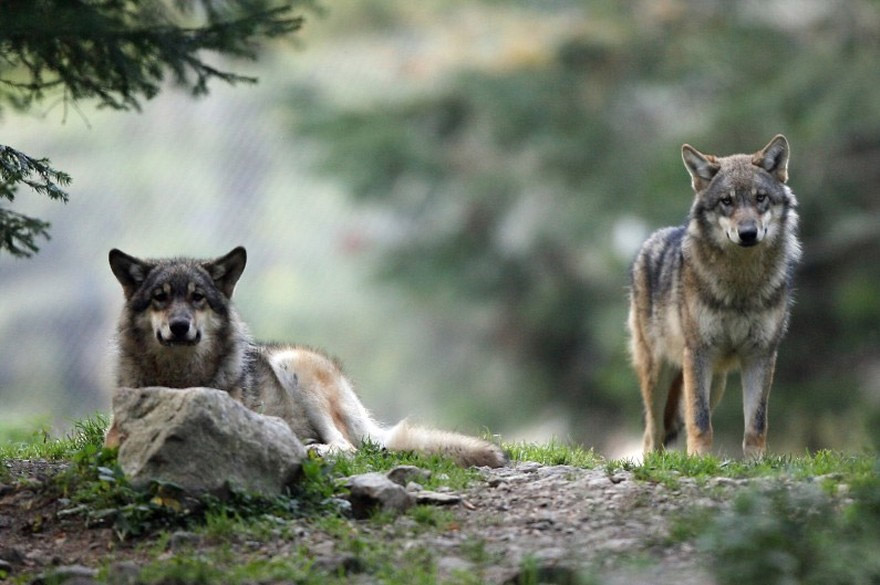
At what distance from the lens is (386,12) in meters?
27.4

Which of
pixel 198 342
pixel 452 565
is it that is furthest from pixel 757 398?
pixel 452 565

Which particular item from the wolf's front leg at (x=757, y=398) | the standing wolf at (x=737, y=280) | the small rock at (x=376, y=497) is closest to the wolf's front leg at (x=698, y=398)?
the standing wolf at (x=737, y=280)

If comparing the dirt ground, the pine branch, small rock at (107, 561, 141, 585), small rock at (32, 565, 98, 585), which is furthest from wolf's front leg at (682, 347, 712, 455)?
small rock at (32, 565, 98, 585)

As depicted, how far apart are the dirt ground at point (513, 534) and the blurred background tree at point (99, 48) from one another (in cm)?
221

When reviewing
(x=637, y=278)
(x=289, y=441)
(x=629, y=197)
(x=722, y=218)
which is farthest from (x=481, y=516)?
(x=629, y=197)

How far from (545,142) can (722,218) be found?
13.2m

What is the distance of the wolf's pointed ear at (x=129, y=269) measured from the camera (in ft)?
27.3

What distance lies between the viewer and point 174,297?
8.28 metres

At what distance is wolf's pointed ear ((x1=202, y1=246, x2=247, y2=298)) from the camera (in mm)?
8578

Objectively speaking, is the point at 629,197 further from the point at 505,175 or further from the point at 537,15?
the point at 537,15

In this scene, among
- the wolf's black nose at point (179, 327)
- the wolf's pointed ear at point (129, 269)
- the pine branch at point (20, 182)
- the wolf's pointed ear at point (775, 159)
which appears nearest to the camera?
the pine branch at point (20, 182)

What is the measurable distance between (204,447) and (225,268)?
2.13 m

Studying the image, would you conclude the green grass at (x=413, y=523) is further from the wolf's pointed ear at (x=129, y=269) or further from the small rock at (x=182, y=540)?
the wolf's pointed ear at (x=129, y=269)

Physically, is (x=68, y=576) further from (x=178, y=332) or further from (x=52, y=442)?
(x=52, y=442)
